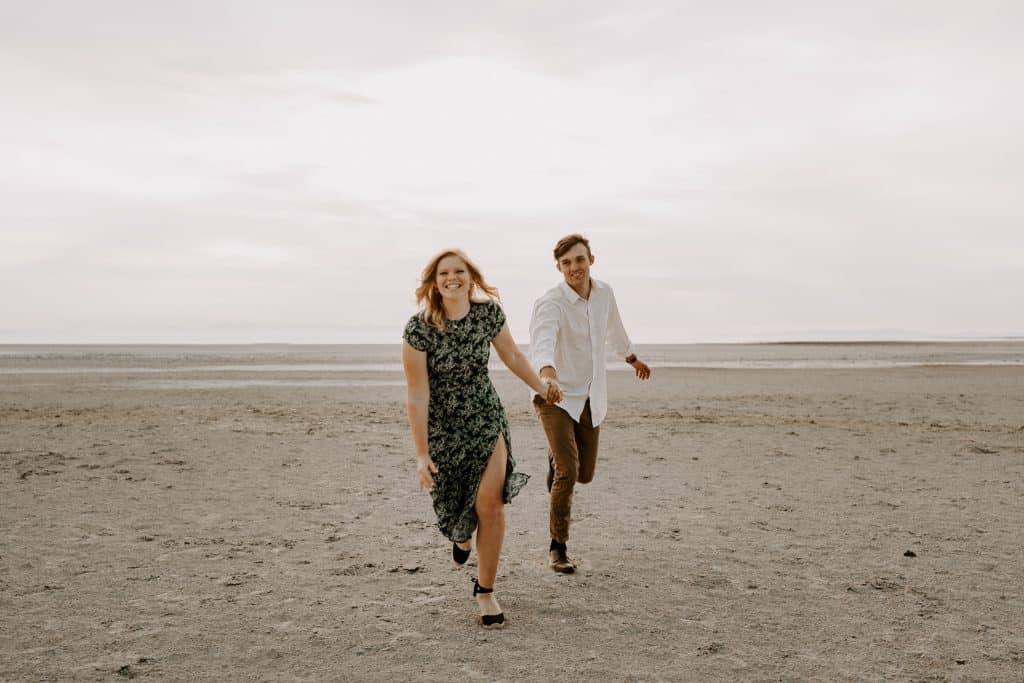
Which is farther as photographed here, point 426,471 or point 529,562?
point 529,562

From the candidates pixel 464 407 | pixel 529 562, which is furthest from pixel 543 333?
pixel 529 562

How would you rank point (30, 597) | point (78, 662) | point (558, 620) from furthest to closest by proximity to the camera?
1. point (30, 597)
2. point (558, 620)
3. point (78, 662)

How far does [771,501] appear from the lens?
7875mm

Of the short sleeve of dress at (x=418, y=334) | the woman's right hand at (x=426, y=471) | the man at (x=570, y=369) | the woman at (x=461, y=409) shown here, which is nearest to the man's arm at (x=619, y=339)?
the man at (x=570, y=369)

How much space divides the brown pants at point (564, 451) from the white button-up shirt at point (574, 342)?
0.25ft

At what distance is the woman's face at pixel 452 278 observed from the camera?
4.46 metres

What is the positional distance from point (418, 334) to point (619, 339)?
2264 mm

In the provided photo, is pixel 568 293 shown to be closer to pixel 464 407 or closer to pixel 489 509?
pixel 464 407

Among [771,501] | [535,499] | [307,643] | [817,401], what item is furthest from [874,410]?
[307,643]

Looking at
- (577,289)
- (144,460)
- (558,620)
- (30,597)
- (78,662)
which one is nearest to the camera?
(78,662)

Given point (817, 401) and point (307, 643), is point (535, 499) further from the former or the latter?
point (817, 401)

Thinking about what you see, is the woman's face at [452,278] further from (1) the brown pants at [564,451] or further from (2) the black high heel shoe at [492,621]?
(2) the black high heel shoe at [492,621]

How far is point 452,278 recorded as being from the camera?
446 centimetres

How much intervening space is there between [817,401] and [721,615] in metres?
14.5
